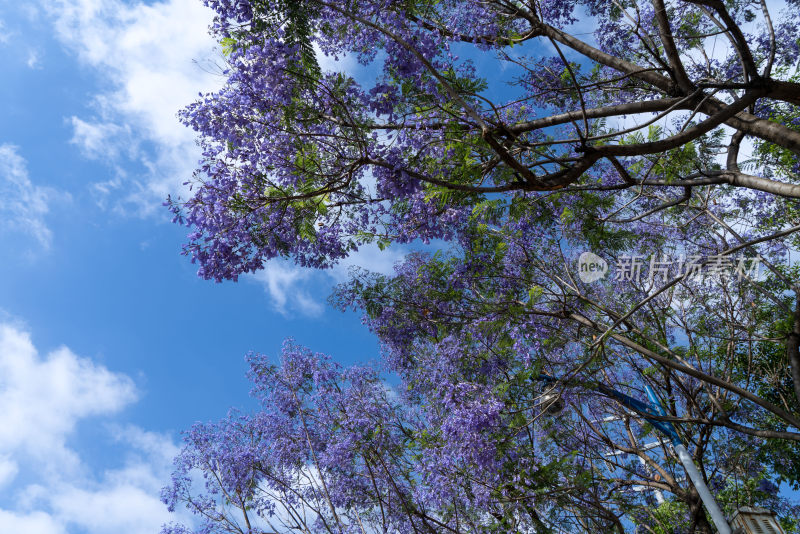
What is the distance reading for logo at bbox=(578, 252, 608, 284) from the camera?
8531 millimetres

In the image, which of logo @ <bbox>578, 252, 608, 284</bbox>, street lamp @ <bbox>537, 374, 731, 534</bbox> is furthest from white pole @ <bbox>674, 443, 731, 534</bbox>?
logo @ <bbox>578, 252, 608, 284</bbox>

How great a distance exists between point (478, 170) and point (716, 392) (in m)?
5.70

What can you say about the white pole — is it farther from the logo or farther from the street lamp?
the logo

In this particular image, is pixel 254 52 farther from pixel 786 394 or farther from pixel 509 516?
pixel 786 394

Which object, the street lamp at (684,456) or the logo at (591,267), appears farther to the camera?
the logo at (591,267)

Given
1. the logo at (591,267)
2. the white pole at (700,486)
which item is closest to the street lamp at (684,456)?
the white pole at (700,486)

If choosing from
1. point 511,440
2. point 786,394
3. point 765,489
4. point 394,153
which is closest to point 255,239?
point 394,153

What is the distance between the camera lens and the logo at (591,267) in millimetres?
8531

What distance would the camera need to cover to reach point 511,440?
7.08 meters

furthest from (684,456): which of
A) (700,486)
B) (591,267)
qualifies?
(591,267)

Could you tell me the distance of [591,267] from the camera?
866 centimetres

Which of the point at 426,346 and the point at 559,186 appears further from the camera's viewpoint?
the point at 426,346

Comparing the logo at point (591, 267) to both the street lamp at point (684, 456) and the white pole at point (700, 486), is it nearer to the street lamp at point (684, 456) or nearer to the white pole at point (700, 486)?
the street lamp at point (684, 456)

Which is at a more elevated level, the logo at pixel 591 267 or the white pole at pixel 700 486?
the logo at pixel 591 267
